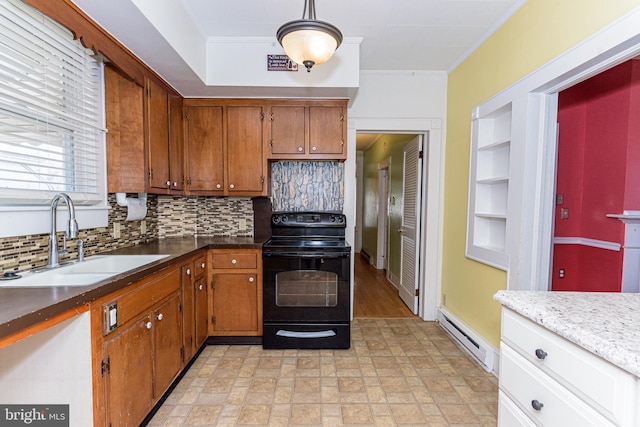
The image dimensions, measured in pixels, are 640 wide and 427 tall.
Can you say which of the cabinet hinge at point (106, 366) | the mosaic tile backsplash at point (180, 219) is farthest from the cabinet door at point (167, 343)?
the mosaic tile backsplash at point (180, 219)

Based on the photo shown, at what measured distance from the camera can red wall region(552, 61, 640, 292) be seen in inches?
104

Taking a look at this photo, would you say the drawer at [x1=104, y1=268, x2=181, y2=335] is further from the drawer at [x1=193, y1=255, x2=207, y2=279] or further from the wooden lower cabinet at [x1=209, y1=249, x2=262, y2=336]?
the wooden lower cabinet at [x1=209, y1=249, x2=262, y2=336]

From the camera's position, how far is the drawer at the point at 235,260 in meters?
2.61

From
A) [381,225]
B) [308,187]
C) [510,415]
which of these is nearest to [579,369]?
[510,415]

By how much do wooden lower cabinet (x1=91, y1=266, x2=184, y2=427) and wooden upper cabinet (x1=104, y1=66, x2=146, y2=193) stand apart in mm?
766

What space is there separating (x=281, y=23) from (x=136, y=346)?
2.37m

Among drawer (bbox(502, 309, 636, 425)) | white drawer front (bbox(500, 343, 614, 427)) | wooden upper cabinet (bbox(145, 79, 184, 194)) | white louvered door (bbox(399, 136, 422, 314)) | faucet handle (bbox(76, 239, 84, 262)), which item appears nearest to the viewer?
drawer (bbox(502, 309, 636, 425))

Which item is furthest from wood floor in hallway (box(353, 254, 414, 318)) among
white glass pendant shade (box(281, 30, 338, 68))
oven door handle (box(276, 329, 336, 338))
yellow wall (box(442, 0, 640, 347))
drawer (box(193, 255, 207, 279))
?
white glass pendant shade (box(281, 30, 338, 68))

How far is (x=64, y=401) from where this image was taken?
4.00ft

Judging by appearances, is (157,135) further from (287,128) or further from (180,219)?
(287,128)

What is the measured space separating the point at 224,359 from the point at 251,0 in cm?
268

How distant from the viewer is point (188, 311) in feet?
7.35

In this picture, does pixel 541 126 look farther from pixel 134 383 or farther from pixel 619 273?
pixel 134 383

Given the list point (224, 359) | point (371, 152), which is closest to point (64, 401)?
point (224, 359)
